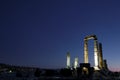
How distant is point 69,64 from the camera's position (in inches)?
5138

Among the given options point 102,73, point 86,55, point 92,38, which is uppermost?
point 92,38

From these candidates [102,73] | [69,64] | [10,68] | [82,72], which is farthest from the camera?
[10,68]

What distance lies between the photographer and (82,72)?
257 feet

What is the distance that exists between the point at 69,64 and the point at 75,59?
508 cm

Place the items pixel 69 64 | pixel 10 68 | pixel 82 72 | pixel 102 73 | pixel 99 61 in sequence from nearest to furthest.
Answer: pixel 82 72
pixel 102 73
pixel 99 61
pixel 69 64
pixel 10 68

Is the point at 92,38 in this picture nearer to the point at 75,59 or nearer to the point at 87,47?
the point at 87,47

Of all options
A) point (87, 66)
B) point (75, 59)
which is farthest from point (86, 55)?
point (75, 59)

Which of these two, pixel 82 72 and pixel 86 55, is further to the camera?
pixel 86 55

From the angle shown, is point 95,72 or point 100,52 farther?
point 100,52

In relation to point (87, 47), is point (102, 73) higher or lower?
lower

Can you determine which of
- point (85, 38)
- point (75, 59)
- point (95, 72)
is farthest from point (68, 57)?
point (95, 72)

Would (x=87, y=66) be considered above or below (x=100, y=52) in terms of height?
below

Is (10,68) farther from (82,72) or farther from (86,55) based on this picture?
(82,72)

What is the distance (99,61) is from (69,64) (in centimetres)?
3680
